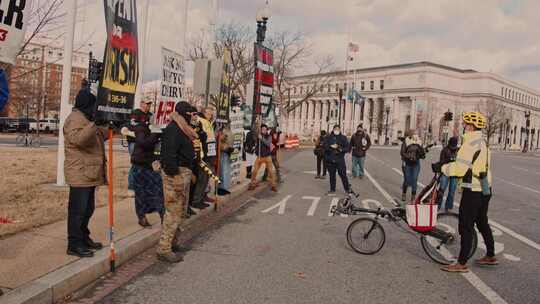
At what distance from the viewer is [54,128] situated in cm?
5425

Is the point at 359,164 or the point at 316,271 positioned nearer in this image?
the point at 316,271

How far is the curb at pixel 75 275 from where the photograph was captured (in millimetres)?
4299

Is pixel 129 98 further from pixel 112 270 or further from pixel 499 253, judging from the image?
pixel 499 253

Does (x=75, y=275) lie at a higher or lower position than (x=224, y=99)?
lower

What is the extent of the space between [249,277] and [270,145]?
26.7 feet

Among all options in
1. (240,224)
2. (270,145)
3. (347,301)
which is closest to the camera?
(347,301)

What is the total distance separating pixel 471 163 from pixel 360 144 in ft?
38.0

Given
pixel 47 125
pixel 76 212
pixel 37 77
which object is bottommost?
pixel 76 212

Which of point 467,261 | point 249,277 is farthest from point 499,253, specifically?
point 249,277

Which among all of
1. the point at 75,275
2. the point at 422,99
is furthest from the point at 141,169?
the point at 422,99

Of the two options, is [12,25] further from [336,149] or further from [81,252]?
[336,149]

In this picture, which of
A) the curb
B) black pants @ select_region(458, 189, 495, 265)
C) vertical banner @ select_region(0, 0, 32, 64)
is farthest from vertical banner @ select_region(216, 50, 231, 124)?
vertical banner @ select_region(0, 0, 32, 64)

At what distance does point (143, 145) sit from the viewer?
7.40 meters

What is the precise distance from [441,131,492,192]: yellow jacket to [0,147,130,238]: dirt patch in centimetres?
605
